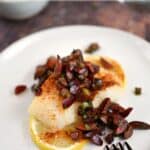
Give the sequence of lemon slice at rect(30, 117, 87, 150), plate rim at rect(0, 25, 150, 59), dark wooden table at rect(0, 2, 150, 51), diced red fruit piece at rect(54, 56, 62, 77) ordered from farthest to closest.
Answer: dark wooden table at rect(0, 2, 150, 51)
plate rim at rect(0, 25, 150, 59)
diced red fruit piece at rect(54, 56, 62, 77)
lemon slice at rect(30, 117, 87, 150)

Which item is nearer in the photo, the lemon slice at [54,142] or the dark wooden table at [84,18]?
the lemon slice at [54,142]

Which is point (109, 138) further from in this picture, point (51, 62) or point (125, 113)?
point (51, 62)

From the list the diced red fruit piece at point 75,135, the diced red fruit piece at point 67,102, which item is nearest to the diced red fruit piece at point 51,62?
the diced red fruit piece at point 67,102

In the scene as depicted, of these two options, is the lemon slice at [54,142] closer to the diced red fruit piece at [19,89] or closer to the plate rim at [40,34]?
the diced red fruit piece at [19,89]

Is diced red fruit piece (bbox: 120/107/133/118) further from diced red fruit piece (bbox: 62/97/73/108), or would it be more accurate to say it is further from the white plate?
diced red fruit piece (bbox: 62/97/73/108)

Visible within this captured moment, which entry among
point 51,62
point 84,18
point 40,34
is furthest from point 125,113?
point 84,18

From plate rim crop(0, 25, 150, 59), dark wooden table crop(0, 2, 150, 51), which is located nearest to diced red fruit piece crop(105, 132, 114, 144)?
plate rim crop(0, 25, 150, 59)
